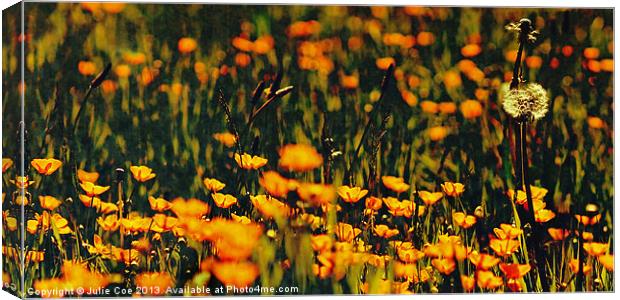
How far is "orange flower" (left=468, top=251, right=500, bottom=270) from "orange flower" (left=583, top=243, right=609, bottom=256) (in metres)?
0.49

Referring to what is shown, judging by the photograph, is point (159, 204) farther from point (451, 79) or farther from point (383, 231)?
point (451, 79)

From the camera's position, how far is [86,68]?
6.92 m

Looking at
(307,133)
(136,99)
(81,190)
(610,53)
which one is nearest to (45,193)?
(81,190)

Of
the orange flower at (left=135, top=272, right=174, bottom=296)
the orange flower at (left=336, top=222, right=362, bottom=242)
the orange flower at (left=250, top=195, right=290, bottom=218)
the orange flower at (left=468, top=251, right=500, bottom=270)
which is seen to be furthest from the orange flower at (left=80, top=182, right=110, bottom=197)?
the orange flower at (left=468, top=251, right=500, bottom=270)

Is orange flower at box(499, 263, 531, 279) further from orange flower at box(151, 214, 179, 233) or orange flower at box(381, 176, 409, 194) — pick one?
orange flower at box(151, 214, 179, 233)

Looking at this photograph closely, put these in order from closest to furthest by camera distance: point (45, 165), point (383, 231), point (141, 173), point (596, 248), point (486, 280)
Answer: point (45, 165) → point (141, 173) → point (383, 231) → point (486, 280) → point (596, 248)

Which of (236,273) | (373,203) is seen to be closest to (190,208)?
(236,273)

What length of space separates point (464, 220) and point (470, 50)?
85 centimetres

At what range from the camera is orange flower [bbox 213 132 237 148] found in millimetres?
7039

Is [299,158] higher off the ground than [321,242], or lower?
higher

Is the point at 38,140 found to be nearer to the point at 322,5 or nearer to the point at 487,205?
the point at 322,5

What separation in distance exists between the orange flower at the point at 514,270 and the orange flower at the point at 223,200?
55.3 inches

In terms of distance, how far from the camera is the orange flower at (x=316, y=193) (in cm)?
712

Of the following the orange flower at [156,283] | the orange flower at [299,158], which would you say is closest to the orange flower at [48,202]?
the orange flower at [156,283]
